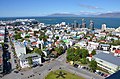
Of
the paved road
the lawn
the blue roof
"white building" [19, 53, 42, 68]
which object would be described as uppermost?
the blue roof

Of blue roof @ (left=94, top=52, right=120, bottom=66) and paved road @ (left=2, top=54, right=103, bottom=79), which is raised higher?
blue roof @ (left=94, top=52, right=120, bottom=66)

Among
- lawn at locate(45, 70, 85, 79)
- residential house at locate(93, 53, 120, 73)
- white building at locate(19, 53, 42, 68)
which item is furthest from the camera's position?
white building at locate(19, 53, 42, 68)

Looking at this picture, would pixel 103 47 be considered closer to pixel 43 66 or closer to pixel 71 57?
pixel 71 57

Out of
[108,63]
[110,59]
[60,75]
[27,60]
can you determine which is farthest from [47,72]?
[110,59]

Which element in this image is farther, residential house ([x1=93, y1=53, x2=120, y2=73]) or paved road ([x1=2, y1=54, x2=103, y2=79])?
residential house ([x1=93, y1=53, x2=120, y2=73])

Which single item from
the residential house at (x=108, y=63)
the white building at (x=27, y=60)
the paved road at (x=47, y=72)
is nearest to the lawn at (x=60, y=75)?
the paved road at (x=47, y=72)

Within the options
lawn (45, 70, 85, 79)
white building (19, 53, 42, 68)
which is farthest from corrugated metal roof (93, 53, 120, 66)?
white building (19, 53, 42, 68)

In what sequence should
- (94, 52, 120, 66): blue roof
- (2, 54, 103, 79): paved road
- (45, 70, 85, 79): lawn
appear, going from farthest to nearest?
1. (94, 52, 120, 66): blue roof
2. (2, 54, 103, 79): paved road
3. (45, 70, 85, 79): lawn

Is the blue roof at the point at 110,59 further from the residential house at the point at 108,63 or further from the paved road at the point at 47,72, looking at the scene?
the paved road at the point at 47,72

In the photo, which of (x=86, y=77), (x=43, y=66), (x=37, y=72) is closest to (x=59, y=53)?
(x=43, y=66)

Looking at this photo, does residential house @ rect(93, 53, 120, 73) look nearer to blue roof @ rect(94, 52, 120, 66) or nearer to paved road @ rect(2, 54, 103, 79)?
blue roof @ rect(94, 52, 120, 66)

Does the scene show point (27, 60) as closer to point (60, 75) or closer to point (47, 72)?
point (47, 72)
